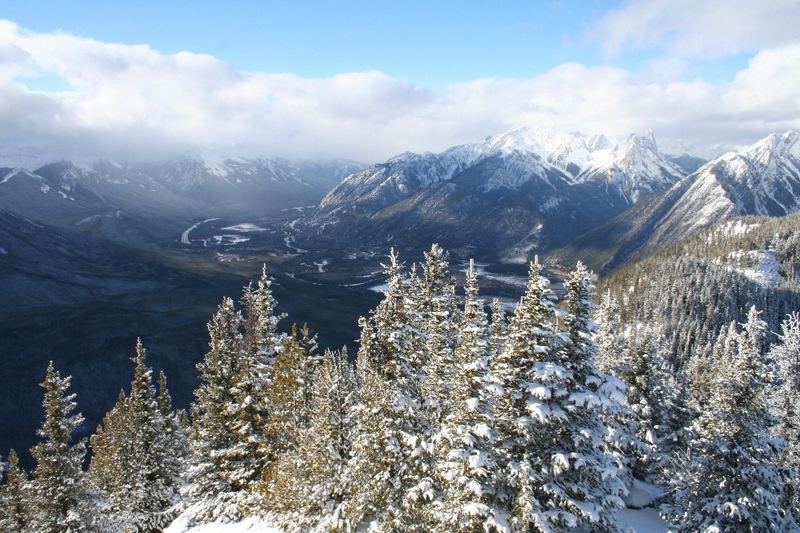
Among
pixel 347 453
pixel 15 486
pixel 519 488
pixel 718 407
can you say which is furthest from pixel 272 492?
pixel 15 486

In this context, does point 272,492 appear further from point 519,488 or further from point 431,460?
point 519,488

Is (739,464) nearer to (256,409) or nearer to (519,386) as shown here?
(519,386)

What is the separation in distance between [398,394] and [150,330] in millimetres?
165762

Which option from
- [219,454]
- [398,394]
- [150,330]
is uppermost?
[398,394]

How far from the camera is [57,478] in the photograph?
3716cm

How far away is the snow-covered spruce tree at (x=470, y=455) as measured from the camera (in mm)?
18250

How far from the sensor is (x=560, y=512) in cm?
1781

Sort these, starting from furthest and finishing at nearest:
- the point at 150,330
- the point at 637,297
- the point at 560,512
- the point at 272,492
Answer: the point at 637,297 < the point at 150,330 < the point at 272,492 < the point at 560,512

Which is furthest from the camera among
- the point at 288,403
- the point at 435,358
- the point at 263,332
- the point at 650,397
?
the point at 650,397

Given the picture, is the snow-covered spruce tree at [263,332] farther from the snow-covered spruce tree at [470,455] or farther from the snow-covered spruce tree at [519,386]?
the snow-covered spruce tree at [519,386]

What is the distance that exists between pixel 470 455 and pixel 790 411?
134ft

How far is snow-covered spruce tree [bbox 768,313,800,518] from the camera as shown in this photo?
101ft

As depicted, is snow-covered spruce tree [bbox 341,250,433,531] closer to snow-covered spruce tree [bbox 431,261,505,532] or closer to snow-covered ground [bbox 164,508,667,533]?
snow-covered spruce tree [bbox 431,261,505,532]

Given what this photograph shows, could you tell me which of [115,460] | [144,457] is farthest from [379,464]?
[115,460]
